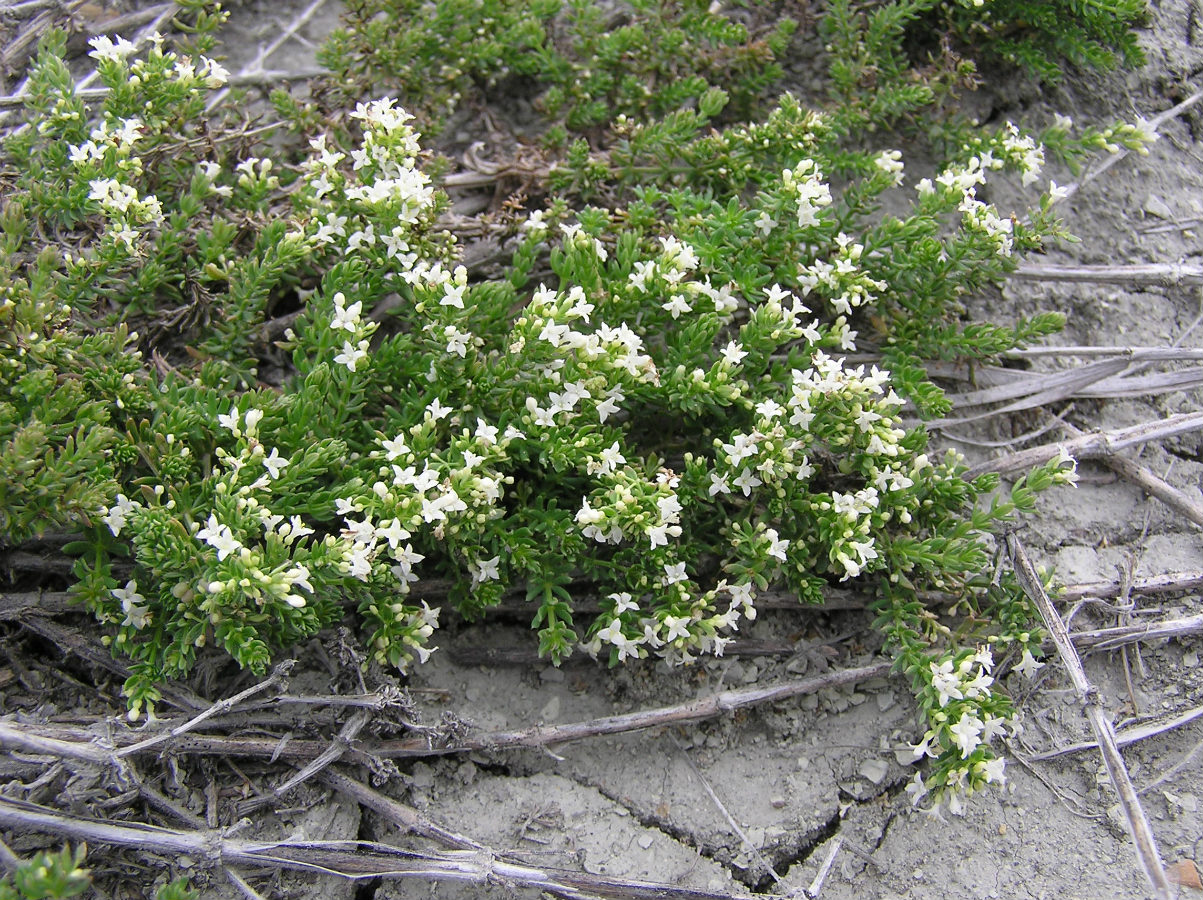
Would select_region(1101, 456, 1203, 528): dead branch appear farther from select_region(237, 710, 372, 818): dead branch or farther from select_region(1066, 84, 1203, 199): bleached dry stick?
select_region(237, 710, 372, 818): dead branch

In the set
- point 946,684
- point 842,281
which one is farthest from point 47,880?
point 842,281

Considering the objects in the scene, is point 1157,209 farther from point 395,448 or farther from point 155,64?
point 155,64

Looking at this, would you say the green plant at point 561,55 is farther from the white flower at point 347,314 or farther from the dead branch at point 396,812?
the dead branch at point 396,812

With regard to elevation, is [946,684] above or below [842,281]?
below

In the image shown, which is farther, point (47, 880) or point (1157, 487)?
point (1157, 487)

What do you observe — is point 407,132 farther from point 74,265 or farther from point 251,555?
point 251,555

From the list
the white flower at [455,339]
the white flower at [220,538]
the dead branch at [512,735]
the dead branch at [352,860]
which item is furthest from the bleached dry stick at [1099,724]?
the white flower at [220,538]
